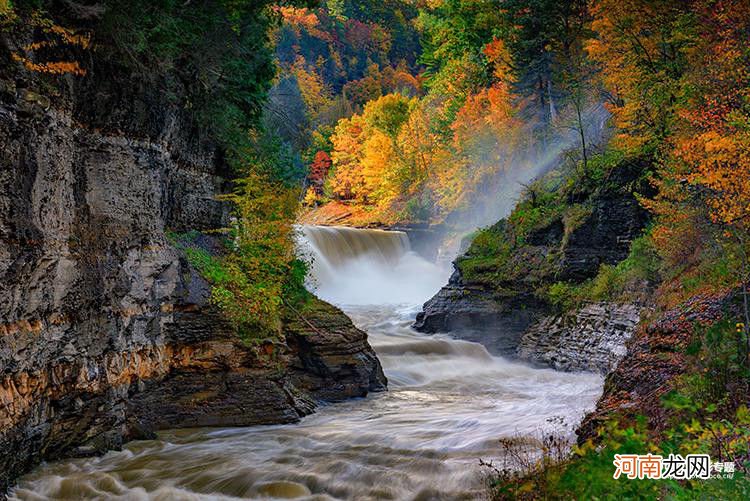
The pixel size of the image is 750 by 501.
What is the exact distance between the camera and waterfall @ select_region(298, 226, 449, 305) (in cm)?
2659

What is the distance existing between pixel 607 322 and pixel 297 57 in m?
52.6

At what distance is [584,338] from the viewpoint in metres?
15.6

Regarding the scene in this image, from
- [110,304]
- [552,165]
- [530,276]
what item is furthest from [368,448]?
[552,165]

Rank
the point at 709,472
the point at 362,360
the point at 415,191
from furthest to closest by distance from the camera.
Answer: the point at 415,191 < the point at 362,360 < the point at 709,472

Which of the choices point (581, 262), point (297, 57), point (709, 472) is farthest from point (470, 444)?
point (297, 57)

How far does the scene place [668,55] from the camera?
17.1m

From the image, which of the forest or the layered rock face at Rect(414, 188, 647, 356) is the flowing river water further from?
the layered rock face at Rect(414, 188, 647, 356)

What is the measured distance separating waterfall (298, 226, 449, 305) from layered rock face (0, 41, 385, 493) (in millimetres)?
13755

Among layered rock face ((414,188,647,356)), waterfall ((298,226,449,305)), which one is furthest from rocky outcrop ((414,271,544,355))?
waterfall ((298,226,449,305))

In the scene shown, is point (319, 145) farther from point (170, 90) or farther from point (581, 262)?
point (170, 90)

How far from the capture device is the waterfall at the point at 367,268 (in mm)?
26594

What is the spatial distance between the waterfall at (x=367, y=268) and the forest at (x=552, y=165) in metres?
3.46

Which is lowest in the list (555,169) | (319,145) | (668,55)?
(555,169)

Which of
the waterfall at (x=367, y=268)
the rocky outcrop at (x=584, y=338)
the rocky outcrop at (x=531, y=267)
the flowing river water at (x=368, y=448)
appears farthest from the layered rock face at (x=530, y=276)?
the waterfall at (x=367, y=268)
